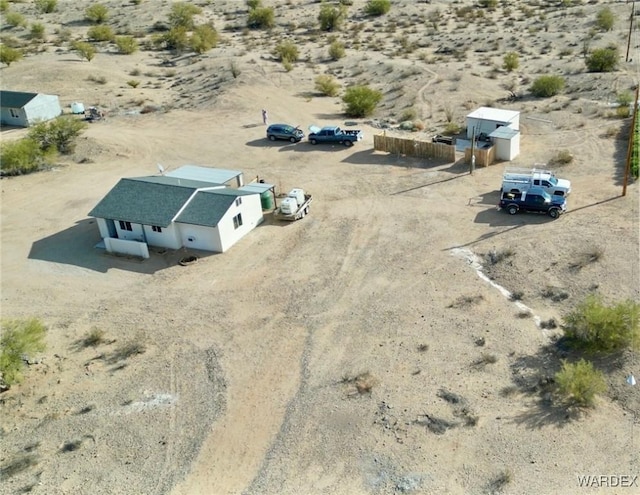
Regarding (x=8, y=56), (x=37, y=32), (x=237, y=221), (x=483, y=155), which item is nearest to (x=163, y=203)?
(x=237, y=221)

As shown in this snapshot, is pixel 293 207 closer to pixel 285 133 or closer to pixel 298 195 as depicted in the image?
pixel 298 195

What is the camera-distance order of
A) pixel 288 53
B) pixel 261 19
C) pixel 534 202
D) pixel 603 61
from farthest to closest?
1. pixel 261 19
2. pixel 288 53
3. pixel 603 61
4. pixel 534 202

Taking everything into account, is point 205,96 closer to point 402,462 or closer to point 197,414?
point 197,414

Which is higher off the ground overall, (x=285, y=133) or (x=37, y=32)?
(x=37, y=32)

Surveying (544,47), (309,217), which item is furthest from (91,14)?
(309,217)

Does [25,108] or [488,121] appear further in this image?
[25,108]

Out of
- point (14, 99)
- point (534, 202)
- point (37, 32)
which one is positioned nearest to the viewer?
point (534, 202)

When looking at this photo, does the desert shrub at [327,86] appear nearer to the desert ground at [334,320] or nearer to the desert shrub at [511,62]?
the desert ground at [334,320]

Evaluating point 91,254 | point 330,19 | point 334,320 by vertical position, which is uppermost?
point 330,19
